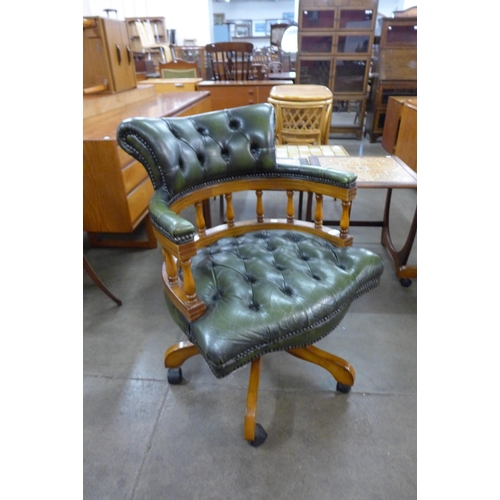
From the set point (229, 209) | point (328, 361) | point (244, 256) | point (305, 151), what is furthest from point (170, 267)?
point (305, 151)

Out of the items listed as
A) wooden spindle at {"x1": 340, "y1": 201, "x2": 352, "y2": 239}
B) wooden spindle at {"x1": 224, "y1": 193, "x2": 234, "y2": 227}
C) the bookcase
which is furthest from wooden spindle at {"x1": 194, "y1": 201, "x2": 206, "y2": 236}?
the bookcase

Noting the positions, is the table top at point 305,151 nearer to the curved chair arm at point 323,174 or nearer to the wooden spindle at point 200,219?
the curved chair arm at point 323,174

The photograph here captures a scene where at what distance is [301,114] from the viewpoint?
7.82ft

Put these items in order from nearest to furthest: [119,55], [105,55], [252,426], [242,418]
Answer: [252,426] < [242,418] < [105,55] < [119,55]

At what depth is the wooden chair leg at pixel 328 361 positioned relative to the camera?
1.21m

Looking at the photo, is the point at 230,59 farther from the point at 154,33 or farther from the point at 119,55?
the point at 154,33

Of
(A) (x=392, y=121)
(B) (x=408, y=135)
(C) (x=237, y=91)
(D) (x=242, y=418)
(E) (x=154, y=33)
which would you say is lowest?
→ (D) (x=242, y=418)

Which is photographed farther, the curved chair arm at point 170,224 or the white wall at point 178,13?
the white wall at point 178,13

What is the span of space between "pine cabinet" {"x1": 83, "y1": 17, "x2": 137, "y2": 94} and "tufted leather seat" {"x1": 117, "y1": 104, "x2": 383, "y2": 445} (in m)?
1.57

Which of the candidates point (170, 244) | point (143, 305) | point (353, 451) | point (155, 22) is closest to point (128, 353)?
point (143, 305)

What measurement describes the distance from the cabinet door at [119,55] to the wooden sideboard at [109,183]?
250 millimetres

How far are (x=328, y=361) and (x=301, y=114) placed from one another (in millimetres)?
1810

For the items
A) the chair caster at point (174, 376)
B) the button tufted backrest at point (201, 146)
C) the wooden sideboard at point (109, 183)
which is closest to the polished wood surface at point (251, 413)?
the chair caster at point (174, 376)

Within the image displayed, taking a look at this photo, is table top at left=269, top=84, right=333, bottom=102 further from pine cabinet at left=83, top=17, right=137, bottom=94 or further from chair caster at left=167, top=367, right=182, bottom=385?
chair caster at left=167, top=367, right=182, bottom=385
